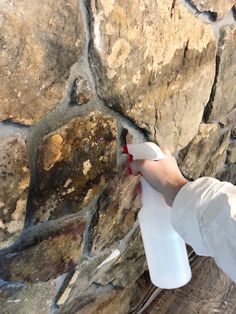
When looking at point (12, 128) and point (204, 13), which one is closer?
point (12, 128)

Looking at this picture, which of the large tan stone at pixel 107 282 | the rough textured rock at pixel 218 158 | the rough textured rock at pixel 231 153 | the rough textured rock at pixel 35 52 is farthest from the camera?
the rough textured rock at pixel 231 153

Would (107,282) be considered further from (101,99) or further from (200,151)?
(101,99)

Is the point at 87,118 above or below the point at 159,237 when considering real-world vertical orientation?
above

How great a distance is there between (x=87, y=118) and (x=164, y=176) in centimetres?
19

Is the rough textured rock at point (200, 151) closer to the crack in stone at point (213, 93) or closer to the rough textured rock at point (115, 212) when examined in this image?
the crack in stone at point (213, 93)

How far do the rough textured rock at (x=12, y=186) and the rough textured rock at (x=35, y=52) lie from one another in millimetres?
50

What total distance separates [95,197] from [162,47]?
1.18 feet

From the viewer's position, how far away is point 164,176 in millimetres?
961

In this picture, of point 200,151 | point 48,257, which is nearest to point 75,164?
Result: point 48,257

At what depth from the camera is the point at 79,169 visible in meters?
0.97

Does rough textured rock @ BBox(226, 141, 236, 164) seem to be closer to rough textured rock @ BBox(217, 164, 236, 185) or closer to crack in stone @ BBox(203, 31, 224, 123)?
rough textured rock @ BBox(217, 164, 236, 185)

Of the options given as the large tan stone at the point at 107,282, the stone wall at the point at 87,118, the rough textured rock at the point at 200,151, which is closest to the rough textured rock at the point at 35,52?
the stone wall at the point at 87,118

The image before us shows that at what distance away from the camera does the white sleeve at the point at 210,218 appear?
81 cm

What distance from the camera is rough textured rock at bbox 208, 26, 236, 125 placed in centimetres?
131
